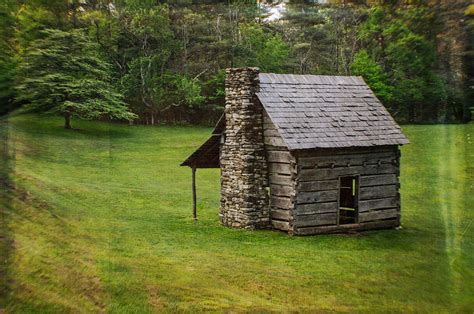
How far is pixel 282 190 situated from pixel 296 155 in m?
0.60

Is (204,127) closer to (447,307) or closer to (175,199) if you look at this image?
(175,199)

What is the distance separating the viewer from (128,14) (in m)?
7.72

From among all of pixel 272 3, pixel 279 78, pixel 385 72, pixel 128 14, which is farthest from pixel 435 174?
pixel 128 14

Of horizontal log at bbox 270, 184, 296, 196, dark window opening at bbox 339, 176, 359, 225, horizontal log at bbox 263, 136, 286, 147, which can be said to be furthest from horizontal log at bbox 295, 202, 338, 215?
horizontal log at bbox 263, 136, 286, 147

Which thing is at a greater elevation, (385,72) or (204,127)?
(385,72)

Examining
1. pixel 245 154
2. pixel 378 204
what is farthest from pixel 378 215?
pixel 245 154

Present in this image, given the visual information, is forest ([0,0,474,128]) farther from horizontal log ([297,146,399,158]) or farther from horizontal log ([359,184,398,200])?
horizontal log ([359,184,398,200])

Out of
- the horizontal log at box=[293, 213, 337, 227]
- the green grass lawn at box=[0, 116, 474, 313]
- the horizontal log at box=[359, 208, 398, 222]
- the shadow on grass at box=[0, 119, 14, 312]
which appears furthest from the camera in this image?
the horizontal log at box=[359, 208, 398, 222]

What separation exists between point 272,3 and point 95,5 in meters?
2.09

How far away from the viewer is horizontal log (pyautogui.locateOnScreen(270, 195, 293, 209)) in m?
9.42

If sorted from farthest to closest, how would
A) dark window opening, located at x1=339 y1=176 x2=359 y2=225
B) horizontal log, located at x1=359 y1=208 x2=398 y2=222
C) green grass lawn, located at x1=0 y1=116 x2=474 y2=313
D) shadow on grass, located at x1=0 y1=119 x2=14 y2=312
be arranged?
dark window opening, located at x1=339 y1=176 x2=359 y2=225, horizontal log, located at x1=359 y1=208 x2=398 y2=222, green grass lawn, located at x1=0 y1=116 x2=474 y2=313, shadow on grass, located at x1=0 y1=119 x2=14 y2=312

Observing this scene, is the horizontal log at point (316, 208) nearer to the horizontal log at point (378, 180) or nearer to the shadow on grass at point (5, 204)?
the horizontal log at point (378, 180)

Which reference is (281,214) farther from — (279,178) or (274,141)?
(274,141)

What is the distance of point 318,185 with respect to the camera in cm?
959
